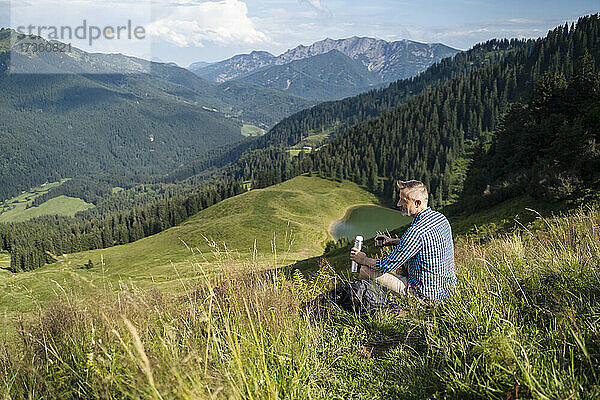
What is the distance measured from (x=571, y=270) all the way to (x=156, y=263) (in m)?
66.6

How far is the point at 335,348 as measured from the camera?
3.89 m

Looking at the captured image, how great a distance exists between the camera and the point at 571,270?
389 centimetres

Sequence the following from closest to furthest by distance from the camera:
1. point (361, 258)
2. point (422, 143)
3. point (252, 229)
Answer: point (361, 258)
point (252, 229)
point (422, 143)

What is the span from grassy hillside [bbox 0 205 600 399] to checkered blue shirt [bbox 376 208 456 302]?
0.94 feet

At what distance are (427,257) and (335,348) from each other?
5.73 feet

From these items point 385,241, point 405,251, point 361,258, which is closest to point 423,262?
point 405,251

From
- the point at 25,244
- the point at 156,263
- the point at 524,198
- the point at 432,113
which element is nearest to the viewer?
the point at 524,198

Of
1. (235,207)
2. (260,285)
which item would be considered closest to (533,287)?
(260,285)

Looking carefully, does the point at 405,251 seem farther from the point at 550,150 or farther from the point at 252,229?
the point at 252,229

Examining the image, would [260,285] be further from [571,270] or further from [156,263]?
[156,263]

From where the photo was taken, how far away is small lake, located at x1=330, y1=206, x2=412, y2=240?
285 feet

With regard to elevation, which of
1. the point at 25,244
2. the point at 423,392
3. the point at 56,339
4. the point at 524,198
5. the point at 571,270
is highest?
the point at 571,270

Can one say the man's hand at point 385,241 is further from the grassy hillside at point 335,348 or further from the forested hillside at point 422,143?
the forested hillside at point 422,143

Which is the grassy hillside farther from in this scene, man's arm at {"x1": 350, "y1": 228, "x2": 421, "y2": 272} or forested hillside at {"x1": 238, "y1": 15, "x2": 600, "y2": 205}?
forested hillside at {"x1": 238, "y1": 15, "x2": 600, "y2": 205}
